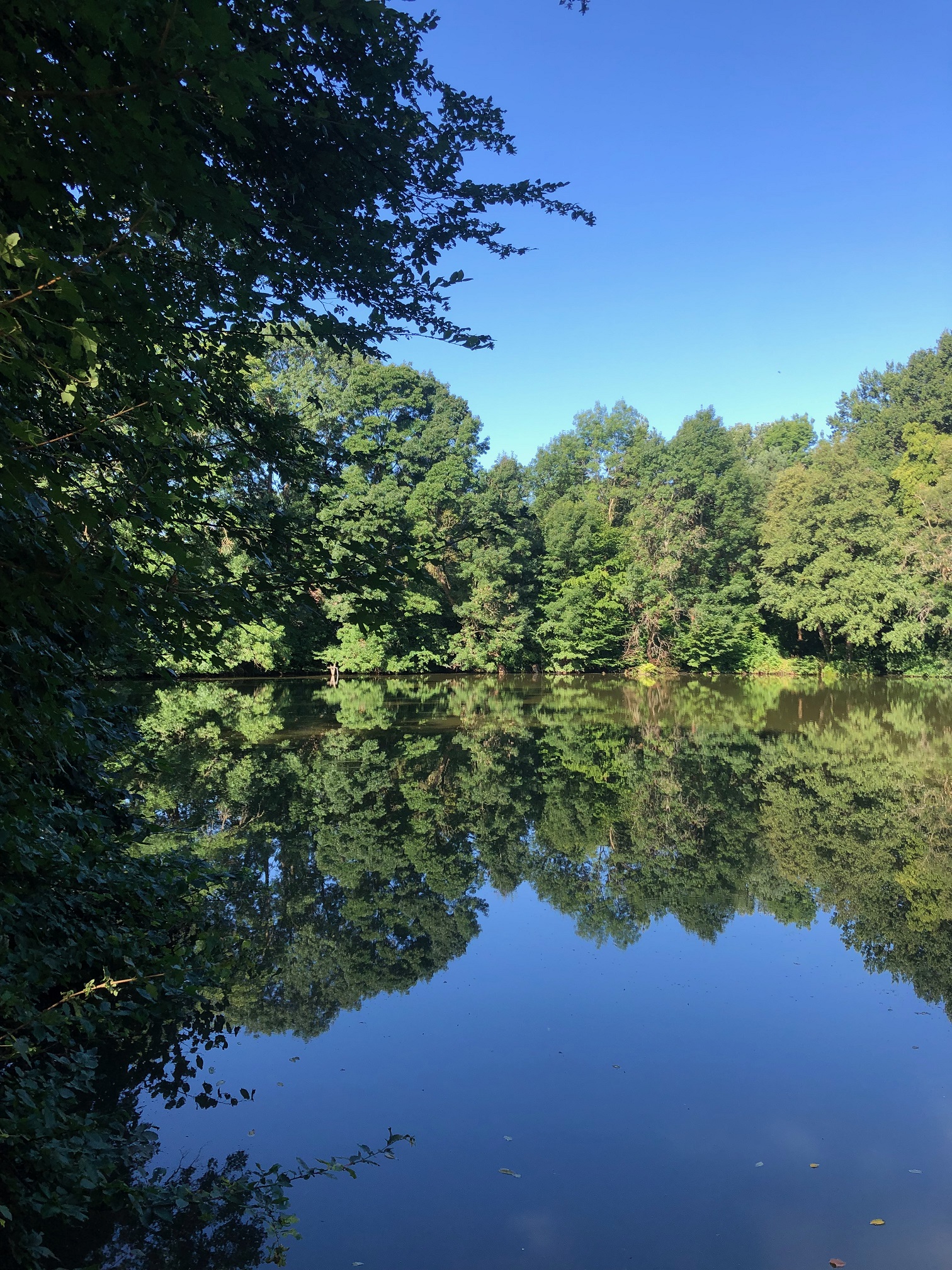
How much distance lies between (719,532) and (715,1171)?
123 feet

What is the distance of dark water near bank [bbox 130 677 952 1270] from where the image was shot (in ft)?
11.5

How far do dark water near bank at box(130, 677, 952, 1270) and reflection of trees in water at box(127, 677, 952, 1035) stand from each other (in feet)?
0.14

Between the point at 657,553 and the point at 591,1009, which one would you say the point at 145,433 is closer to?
the point at 591,1009

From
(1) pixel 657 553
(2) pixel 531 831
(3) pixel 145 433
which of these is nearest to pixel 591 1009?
(2) pixel 531 831

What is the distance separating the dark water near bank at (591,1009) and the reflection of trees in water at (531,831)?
43mm

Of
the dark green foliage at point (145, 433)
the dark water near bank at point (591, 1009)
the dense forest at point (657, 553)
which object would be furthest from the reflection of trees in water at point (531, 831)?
the dense forest at point (657, 553)

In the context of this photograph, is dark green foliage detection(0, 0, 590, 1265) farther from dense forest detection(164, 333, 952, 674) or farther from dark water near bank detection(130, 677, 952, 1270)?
dense forest detection(164, 333, 952, 674)

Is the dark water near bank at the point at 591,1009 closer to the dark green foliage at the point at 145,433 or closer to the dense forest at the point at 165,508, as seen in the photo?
the dense forest at the point at 165,508

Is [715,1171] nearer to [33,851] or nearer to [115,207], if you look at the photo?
[33,851]

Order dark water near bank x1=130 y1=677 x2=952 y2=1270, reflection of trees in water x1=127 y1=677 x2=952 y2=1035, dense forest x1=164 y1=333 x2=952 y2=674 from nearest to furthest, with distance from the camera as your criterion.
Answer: dark water near bank x1=130 y1=677 x2=952 y2=1270
reflection of trees in water x1=127 y1=677 x2=952 y2=1035
dense forest x1=164 y1=333 x2=952 y2=674

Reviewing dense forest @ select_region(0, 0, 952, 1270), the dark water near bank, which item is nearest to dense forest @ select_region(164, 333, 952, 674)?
the dark water near bank

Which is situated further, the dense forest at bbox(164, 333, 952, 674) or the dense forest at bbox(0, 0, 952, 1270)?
the dense forest at bbox(164, 333, 952, 674)

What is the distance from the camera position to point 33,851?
10.5 ft

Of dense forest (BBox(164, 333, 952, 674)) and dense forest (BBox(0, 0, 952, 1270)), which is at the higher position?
dense forest (BBox(164, 333, 952, 674))
